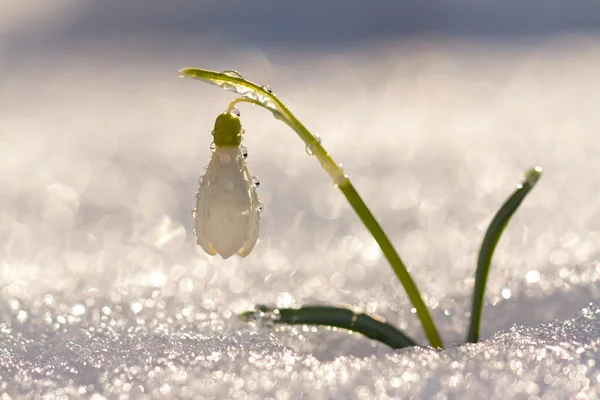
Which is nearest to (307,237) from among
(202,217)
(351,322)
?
(351,322)

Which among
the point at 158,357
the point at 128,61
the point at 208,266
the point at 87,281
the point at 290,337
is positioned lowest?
the point at 158,357

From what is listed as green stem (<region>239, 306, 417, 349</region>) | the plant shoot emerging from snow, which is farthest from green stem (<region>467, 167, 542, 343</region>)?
green stem (<region>239, 306, 417, 349</region>)

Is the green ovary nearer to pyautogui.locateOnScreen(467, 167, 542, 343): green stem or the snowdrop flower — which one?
the snowdrop flower

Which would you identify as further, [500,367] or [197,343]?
[197,343]

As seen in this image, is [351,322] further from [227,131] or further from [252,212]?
[227,131]

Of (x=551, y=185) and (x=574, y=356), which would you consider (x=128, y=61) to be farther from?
(x=574, y=356)

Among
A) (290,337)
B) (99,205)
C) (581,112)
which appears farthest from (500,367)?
(581,112)

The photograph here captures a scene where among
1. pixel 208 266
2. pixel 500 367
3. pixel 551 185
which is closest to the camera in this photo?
pixel 500 367

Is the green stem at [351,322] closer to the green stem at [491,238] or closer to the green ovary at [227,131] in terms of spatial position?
the green stem at [491,238]
